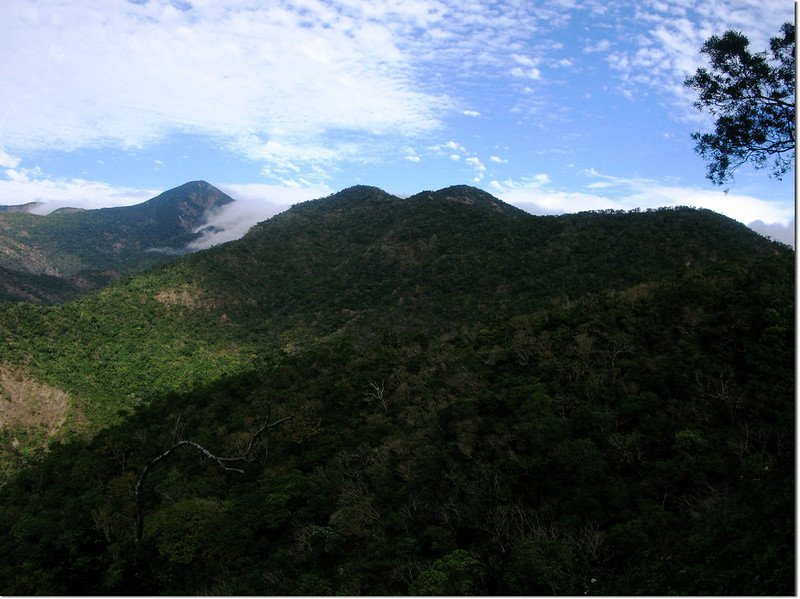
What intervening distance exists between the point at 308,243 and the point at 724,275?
3493 inches

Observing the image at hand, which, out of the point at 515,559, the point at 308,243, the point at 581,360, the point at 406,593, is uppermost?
the point at 308,243

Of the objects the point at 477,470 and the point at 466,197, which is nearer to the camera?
the point at 477,470

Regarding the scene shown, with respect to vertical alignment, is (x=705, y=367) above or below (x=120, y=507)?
above

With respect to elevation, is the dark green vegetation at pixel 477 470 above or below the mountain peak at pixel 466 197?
below

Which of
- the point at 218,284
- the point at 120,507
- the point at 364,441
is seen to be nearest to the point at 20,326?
the point at 218,284

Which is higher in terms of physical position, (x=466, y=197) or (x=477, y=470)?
(x=466, y=197)

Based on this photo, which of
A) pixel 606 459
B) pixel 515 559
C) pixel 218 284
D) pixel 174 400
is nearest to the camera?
pixel 515 559

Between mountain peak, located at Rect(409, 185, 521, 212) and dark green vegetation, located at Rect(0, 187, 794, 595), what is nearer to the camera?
dark green vegetation, located at Rect(0, 187, 794, 595)

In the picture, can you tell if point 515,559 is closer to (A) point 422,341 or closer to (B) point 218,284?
(A) point 422,341

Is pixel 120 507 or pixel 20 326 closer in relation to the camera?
pixel 120 507

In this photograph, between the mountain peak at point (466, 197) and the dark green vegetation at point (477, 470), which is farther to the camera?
the mountain peak at point (466, 197)

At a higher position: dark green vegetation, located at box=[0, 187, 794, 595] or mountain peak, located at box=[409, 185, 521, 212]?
mountain peak, located at box=[409, 185, 521, 212]

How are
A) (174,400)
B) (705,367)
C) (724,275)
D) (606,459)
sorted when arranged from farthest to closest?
1. (174,400)
2. (724,275)
3. (705,367)
4. (606,459)

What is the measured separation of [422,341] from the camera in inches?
1470
